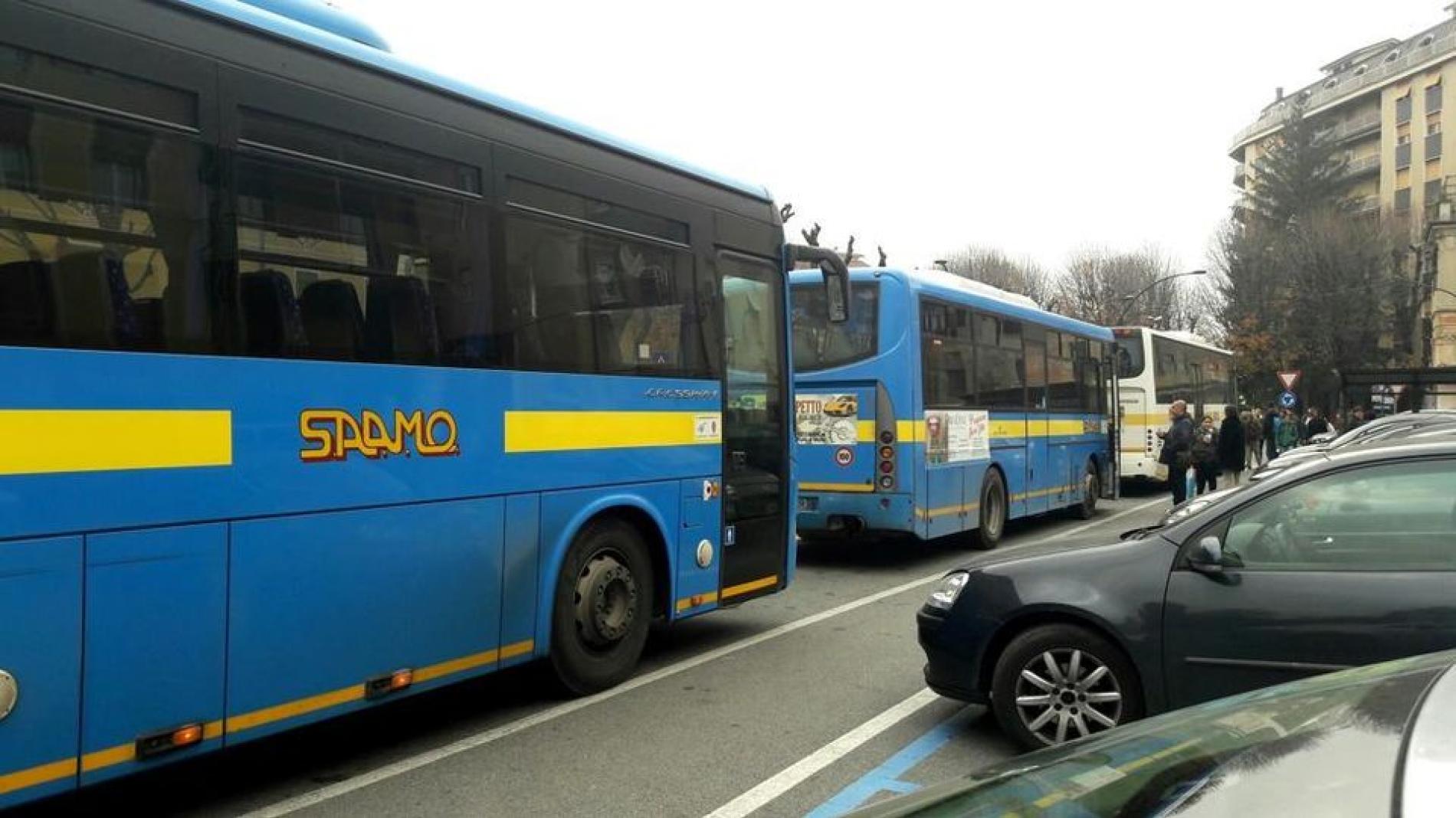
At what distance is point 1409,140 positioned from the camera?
211ft

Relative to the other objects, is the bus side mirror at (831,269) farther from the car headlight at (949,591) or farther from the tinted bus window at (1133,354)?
the tinted bus window at (1133,354)

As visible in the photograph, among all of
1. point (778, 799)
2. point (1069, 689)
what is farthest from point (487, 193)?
point (1069, 689)

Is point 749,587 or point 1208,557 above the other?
point 1208,557

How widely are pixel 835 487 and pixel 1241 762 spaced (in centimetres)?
963

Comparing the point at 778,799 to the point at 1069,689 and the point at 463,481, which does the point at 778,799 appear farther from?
the point at 463,481

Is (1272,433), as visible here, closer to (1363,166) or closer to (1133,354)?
(1133,354)

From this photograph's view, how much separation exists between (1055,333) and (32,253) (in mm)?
13774

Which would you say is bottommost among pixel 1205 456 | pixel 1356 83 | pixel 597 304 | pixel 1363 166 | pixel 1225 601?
pixel 1225 601

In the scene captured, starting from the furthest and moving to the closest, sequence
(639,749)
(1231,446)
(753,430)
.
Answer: (1231,446), (753,430), (639,749)

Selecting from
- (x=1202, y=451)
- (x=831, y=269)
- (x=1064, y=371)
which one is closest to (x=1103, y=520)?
(x=1202, y=451)

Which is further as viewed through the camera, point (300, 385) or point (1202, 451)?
point (1202, 451)

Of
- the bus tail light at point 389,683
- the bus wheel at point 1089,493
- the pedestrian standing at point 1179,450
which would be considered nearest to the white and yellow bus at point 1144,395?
the bus wheel at point 1089,493

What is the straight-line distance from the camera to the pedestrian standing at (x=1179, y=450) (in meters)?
15.7

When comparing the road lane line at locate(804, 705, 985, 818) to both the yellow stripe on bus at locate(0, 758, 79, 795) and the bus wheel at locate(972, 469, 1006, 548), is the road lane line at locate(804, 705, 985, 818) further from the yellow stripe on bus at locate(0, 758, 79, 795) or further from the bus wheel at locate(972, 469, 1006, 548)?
the bus wheel at locate(972, 469, 1006, 548)
